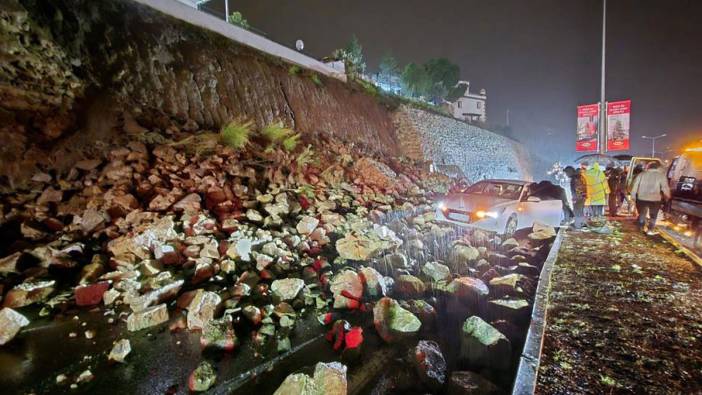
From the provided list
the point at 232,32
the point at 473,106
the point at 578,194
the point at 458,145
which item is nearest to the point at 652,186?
the point at 578,194

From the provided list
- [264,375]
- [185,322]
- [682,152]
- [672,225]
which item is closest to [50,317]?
[185,322]

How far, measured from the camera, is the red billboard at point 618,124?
17.9 meters

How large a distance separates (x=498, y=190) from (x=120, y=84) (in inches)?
376

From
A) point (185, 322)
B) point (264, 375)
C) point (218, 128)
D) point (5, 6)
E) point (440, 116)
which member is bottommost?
point (264, 375)

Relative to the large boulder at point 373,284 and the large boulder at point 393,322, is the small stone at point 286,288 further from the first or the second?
the large boulder at point 393,322

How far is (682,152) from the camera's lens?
24.0 feet

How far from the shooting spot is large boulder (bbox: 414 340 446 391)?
105 inches

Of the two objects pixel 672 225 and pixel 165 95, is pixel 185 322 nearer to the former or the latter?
pixel 165 95

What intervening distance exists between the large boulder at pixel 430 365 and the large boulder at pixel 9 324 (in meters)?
4.01

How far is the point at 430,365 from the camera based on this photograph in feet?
9.10

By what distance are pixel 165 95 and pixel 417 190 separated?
28.4 ft

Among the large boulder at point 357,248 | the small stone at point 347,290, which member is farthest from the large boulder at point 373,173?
the small stone at point 347,290

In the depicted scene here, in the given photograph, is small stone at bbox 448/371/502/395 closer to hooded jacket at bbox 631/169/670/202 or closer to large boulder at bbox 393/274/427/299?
large boulder at bbox 393/274/427/299

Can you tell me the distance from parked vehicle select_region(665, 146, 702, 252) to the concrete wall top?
13.3m
